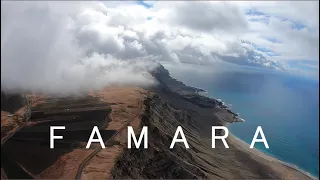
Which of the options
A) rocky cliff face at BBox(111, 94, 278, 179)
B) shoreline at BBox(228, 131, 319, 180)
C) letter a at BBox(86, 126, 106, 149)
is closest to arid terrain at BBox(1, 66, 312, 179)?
rocky cliff face at BBox(111, 94, 278, 179)

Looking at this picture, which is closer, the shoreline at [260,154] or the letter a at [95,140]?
the letter a at [95,140]

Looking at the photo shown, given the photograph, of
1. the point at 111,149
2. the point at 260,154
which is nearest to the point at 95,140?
the point at 111,149

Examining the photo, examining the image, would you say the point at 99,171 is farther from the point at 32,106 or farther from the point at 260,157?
the point at 260,157

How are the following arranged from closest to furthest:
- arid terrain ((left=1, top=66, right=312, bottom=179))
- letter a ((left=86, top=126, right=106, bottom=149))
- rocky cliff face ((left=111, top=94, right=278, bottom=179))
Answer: arid terrain ((left=1, top=66, right=312, bottom=179)), letter a ((left=86, top=126, right=106, bottom=149)), rocky cliff face ((left=111, top=94, right=278, bottom=179))

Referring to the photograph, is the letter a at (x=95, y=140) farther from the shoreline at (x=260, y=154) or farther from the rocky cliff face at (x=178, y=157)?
the shoreline at (x=260, y=154)

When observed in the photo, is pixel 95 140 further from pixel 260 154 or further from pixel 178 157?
pixel 260 154

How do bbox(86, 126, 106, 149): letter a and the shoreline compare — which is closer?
bbox(86, 126, 106, 149): letter a

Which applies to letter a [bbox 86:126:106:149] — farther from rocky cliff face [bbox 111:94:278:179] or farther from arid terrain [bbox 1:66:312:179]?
rocky cliff face [bbox 111:94:278:179]

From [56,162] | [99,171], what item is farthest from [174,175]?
[56,162]

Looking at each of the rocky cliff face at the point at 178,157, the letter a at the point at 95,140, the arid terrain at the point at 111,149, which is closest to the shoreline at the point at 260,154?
the arid terrain at the point at 111,149
